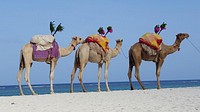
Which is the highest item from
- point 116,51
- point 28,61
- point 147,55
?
point 116,51

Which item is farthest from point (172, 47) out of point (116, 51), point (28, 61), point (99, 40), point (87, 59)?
point (28, 61)

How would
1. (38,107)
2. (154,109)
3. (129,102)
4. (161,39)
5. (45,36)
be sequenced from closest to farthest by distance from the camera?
(154,109) → (38,107) → (129,102) → (45,36) → (161,39)

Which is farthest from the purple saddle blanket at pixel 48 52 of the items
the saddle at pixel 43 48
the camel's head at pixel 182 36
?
the camel's head at pixel 182 36

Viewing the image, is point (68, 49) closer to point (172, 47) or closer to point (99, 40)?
point (99, 40)

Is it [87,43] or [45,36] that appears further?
[87,43]

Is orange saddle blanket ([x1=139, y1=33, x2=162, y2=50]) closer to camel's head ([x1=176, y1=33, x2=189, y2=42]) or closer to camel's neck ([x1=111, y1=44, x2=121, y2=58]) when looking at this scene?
camel's head ([x1=176, y1=33, x2=189, y2=42])

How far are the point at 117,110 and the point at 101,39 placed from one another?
311 inches

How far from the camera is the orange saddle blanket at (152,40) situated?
18.5 metres

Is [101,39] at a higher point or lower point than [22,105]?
higher

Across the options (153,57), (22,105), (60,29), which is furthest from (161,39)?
(22,105)

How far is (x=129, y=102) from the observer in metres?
11.8

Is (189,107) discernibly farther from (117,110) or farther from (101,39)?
(101,39)

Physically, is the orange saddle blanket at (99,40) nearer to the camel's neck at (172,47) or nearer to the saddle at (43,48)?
the saddle at (43,48)

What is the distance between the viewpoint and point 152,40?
18469 millimetres
